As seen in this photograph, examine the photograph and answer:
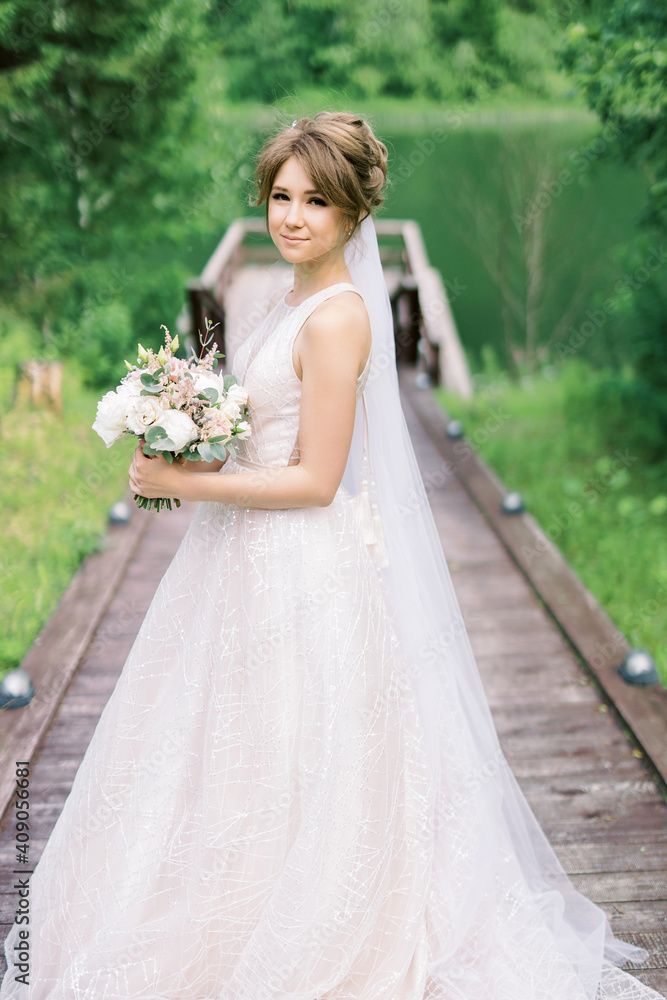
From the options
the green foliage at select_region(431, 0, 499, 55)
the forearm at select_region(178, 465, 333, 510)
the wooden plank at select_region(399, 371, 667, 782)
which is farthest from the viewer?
the green foliage at select_region(431, 0, 499, 55)

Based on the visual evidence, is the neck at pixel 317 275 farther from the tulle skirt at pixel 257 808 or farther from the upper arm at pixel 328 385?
the tulle skirt at pixel 257 808

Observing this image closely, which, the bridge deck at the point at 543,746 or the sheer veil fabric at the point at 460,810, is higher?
the sheer veil fabric at the point at 460,810

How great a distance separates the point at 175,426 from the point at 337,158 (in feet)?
2.10

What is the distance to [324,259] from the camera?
1.72 m

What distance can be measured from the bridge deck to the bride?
1.17 ft

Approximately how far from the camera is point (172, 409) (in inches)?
60.9

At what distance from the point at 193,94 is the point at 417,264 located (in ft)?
16.0

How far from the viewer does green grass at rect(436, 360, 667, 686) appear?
13.5 feet

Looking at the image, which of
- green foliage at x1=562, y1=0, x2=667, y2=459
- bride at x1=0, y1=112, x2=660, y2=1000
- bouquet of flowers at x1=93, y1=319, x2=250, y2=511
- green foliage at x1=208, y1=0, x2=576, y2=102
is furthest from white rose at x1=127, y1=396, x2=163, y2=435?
green foliage at x1=208, y1=0, x2=576, y2=102

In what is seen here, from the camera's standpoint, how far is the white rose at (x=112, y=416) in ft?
5.08

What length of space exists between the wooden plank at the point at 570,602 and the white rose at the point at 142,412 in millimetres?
2160

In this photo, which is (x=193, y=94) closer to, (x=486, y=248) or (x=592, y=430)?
(x=592, y=430)

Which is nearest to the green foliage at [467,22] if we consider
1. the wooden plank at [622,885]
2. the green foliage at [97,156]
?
the green foliage at [97,156]

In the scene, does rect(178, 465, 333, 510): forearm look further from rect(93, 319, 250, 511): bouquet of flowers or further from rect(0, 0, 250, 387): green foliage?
rect(0, 0, 250, 387): green foliage
